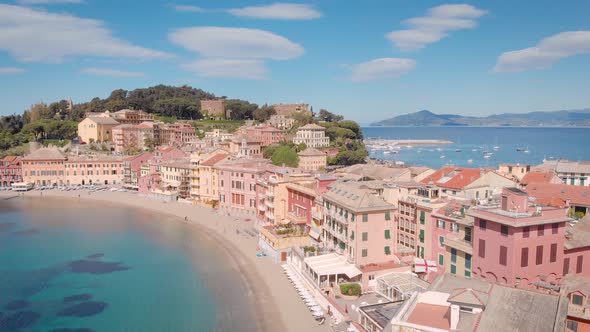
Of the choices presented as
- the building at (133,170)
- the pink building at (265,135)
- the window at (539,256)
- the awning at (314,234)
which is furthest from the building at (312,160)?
the window at (539,256)

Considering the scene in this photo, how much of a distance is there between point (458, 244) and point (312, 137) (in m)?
70.4

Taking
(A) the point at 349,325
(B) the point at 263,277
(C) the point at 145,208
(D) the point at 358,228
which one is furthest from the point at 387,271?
(C) the point at 145,208

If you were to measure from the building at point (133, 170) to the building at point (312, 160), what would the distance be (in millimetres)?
29294

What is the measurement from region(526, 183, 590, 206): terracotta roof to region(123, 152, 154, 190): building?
6511cm

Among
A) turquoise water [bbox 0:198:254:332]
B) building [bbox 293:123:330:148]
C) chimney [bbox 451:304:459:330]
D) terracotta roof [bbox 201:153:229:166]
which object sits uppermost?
building [bbox 293:123:330:148]

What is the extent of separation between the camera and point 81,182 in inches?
3430

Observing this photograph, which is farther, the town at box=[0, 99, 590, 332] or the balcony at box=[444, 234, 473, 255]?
the balcony at box=[444, 234, 473, 255]

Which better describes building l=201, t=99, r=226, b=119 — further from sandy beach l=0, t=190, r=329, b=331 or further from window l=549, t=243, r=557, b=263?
window l=549, t=243, r=557, b=263

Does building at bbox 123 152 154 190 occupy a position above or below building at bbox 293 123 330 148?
below

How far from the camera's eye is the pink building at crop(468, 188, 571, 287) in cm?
2303

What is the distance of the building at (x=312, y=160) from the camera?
79812 millimetres

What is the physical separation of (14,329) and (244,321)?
1476 centimetres

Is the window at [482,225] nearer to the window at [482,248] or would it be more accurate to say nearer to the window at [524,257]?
the window at [482,248]

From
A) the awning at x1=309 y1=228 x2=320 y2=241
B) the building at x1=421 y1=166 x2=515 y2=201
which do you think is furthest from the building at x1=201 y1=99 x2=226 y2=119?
the building at x1=421 y1=166 x2=515 y2=201
